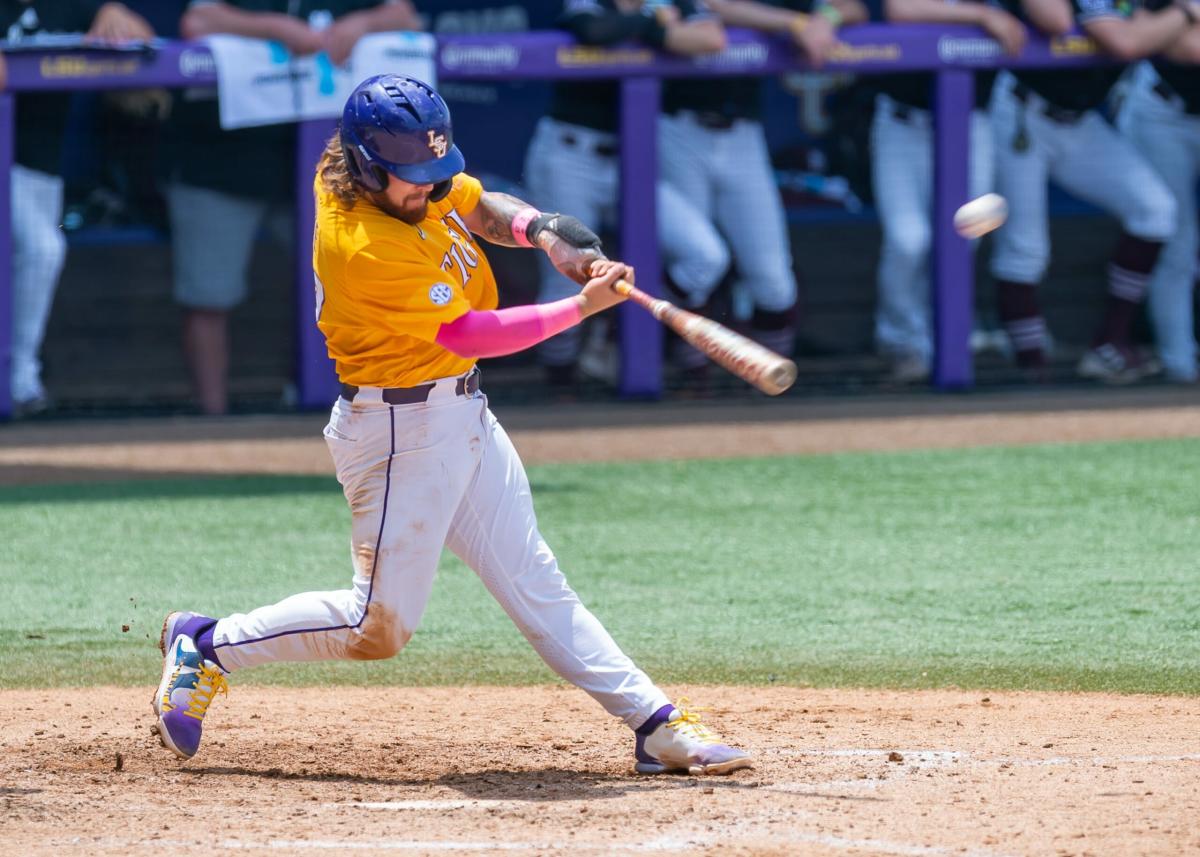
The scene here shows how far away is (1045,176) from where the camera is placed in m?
10.1

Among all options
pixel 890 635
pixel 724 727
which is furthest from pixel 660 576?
pixel 724 727

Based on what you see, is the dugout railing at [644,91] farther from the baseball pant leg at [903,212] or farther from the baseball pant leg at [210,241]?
the baseball pant leg at [210,241]

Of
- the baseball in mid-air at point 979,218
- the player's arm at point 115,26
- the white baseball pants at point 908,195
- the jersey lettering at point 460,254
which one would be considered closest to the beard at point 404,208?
the jersey lettering at point 460,254

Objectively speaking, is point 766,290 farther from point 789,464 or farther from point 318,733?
point 318,733

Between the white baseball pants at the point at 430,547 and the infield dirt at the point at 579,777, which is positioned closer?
the infield dirt at the point at 579,777

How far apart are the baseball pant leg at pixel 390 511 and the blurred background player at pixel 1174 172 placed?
6.98 metres

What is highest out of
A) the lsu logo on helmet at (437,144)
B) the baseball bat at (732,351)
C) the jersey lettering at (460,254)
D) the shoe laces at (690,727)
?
the lsu logo on helmet at (437,144)

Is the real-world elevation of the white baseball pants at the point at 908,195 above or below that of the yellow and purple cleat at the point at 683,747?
above

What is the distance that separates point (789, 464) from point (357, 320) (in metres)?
4.60

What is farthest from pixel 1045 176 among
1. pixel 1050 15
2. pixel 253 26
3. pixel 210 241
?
pixel 210 241

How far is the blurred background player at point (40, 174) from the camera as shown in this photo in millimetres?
9039

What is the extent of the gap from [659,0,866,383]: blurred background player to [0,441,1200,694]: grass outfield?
154 centimetres

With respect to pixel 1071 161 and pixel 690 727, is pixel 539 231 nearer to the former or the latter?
pixel 690 727

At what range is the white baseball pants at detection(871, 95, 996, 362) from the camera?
32.6 ft
